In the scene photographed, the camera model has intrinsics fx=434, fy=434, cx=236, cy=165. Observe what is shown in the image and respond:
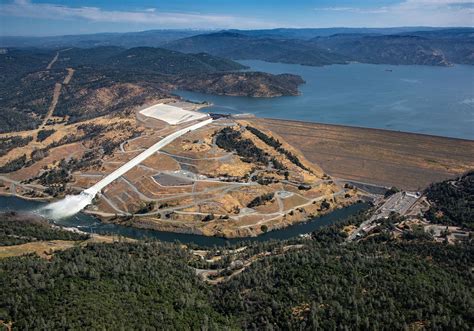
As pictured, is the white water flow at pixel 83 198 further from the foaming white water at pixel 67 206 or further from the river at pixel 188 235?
the river at pixel 188 235

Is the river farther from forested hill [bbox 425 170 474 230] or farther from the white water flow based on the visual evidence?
forested hill [bbox 425 170 474 230]

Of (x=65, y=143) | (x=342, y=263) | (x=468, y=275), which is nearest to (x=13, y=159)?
(x=65, y=143)

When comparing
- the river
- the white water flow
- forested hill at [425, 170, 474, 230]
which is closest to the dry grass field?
forested hill at [425, 170, 474, 230]

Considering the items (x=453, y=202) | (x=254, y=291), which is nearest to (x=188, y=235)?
(x=254, y=291)

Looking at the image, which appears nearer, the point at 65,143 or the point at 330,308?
the point at 330,308

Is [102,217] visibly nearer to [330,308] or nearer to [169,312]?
[169,312]

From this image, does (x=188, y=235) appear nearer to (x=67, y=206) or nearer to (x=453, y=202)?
(x=67, y=206)
